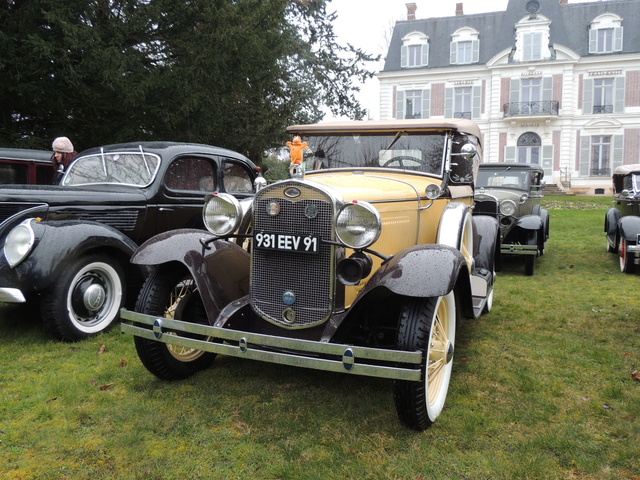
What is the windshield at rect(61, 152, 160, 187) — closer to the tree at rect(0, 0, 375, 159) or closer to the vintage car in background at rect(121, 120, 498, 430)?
the vintage car in background at rect(121, 120, 498, 430)

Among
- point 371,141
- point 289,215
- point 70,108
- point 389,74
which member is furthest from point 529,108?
point 289,215

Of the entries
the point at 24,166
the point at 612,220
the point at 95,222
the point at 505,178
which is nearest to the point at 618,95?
the point at 612,220

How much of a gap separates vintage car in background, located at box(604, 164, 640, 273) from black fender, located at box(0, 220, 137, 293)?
684cm

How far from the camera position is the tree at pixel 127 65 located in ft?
28.3

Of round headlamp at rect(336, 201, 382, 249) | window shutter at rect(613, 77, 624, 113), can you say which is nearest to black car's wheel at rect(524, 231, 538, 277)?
round headlamp at rect(336, 201, 382, 249)

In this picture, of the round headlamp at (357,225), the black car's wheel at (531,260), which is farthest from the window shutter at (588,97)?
the round headlamp at (357,225)

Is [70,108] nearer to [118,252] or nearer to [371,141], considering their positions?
[118,252]

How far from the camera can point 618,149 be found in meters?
26.6

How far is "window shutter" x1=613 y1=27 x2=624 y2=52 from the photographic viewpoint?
1049 inches

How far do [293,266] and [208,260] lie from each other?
2.21ft

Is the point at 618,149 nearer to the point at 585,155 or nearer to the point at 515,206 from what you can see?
the point at 585,155

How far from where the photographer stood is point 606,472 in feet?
8.16

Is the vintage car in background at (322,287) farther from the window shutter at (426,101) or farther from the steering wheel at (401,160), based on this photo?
the window shutter at (426,101)

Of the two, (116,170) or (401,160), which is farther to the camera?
(116,170)
